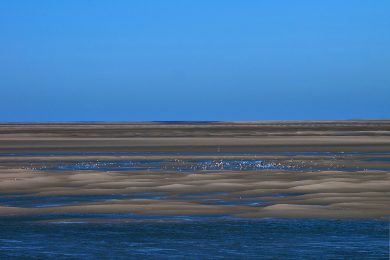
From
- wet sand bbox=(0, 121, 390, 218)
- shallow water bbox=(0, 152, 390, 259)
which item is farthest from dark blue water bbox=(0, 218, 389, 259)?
wet sand bbox=(0, 121, 390, 218)


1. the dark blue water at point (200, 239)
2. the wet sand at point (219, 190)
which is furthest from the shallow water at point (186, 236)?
the wet sand at point (219, 190)

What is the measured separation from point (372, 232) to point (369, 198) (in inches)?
188

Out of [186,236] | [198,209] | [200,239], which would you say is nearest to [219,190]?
[198,209]

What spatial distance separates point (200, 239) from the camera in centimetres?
1243

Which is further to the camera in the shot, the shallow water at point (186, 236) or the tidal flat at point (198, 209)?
the tidal flat at point (198, 209)

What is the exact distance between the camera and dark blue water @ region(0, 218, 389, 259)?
1114 cm

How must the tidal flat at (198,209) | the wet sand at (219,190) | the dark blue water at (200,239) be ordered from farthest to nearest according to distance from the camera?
the wet sand at (219,190) → the tidal flat at (198,209) → the dark blue water at (200,239)

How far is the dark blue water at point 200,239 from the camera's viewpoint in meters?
11.1

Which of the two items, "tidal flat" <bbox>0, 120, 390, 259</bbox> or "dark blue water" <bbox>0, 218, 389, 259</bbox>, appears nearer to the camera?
"dark blue water" <bbox>0, 218, 389, 259</bbox>

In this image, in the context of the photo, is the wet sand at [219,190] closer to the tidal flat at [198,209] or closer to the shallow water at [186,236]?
the tidal flat at [198,209]

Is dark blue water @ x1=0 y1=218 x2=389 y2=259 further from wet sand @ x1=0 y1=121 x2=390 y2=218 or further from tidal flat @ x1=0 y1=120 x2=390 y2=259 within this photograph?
wet sand @ x1=0 y1=121 x2=390 y2=218

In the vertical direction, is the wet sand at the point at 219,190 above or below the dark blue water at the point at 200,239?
above

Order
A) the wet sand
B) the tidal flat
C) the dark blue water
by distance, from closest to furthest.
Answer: the dark blue water, the tidal flat, the wet sand

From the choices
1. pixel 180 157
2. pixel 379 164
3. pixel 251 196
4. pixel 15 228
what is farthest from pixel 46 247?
pixel 180 157
